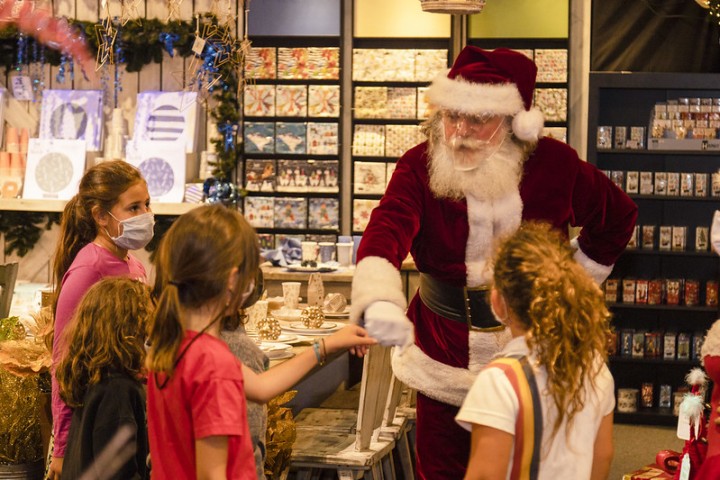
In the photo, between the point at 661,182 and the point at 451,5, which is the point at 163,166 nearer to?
the point at 451,5

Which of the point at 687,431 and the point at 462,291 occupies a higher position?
the point at 462,291

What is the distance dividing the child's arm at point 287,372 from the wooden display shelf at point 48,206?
17.1ft

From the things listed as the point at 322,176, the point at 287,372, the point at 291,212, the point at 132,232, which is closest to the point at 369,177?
the point at 322,176

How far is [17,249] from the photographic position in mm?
7930

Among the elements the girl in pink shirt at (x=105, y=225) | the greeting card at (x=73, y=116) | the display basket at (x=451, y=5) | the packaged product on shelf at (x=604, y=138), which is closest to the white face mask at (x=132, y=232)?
the girl in pink shirt at (x=105, y=225)

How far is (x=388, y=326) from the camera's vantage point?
2.36 meters

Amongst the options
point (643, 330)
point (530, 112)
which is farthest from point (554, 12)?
point (530, 112)

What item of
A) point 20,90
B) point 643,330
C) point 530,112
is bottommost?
point 643,330

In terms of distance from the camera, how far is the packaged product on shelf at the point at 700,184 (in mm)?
6348

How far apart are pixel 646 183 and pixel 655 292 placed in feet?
2.22

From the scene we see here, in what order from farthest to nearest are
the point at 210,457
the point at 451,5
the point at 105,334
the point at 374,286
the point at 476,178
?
the point at 451,5, the point at 476,178, the point at 105,334, the point at 374,286, the point at 210,457

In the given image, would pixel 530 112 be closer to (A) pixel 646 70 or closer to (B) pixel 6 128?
(A) pixel 646 70

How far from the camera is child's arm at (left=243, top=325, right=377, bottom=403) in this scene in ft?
6.92

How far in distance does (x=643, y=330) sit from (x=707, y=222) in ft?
2.62
